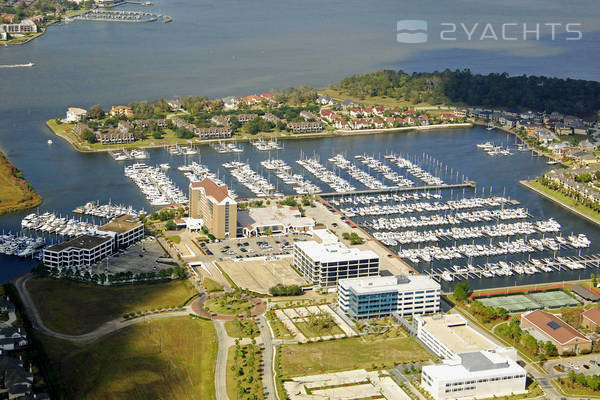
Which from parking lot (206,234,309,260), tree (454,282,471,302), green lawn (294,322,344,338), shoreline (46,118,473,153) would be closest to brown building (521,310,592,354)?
tree (454,282,471,302)

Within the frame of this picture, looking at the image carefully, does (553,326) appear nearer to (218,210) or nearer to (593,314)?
(593,314)

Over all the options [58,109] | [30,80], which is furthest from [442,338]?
[30,80]

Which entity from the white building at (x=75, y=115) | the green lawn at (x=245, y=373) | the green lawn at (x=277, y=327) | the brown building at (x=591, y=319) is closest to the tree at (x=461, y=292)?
the brown building at (x=591, y=319)

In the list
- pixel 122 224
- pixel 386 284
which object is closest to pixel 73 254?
pixel 122 224

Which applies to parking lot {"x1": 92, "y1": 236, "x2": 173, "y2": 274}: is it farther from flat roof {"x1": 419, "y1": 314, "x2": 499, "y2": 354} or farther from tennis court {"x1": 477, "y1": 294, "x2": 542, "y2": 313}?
tennis court {"x1": 477, "y1": 294, "x2": 542, "y2": 313}

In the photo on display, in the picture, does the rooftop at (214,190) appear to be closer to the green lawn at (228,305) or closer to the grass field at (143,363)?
the green lawn at (228,305)

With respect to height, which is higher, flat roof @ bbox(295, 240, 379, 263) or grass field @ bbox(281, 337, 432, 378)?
flat roof @ bbox(295, 240, 379, 263)

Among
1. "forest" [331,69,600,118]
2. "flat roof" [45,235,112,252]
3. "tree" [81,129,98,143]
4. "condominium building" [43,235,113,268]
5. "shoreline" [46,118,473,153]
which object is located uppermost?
"forest" [331,69,600,118]
